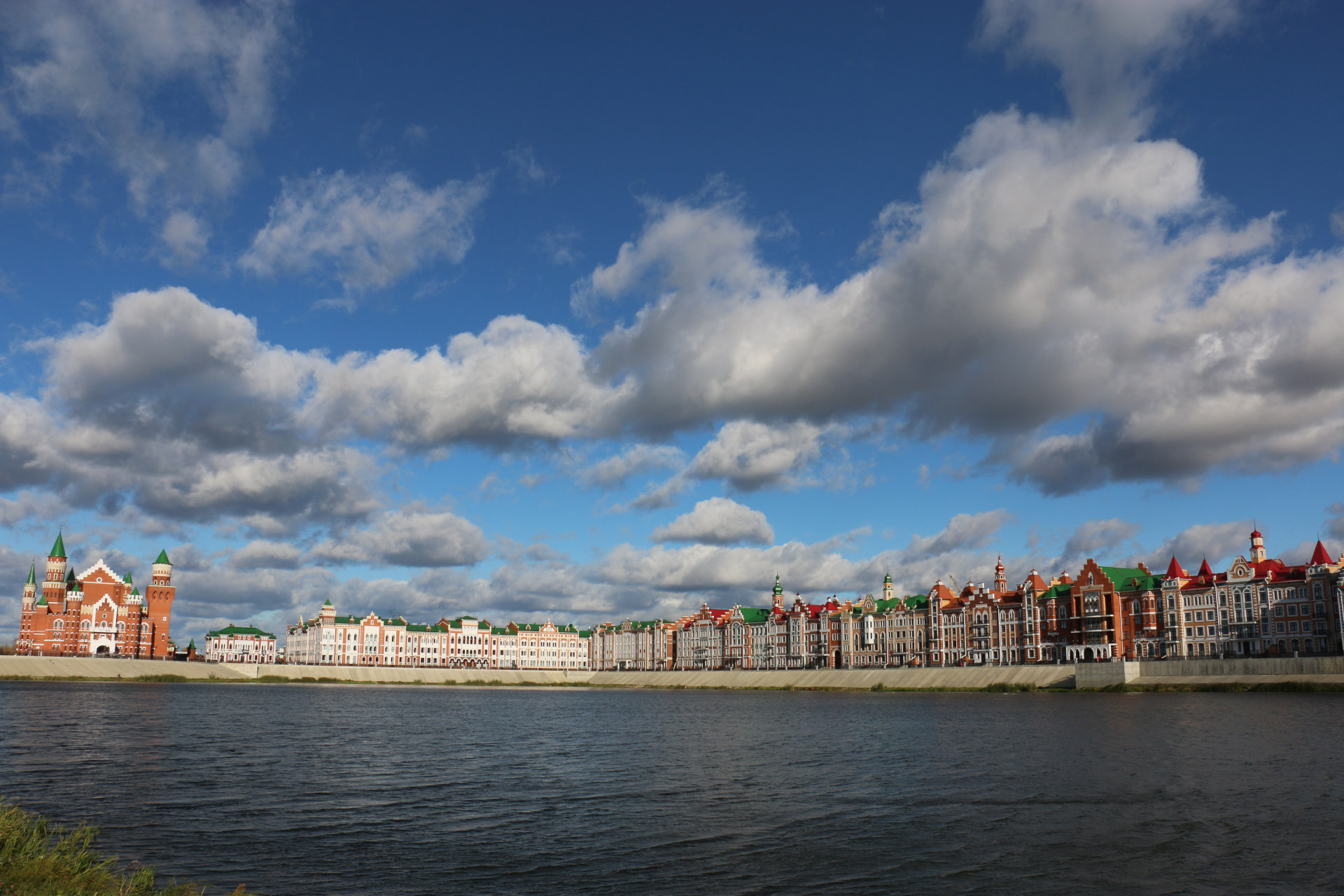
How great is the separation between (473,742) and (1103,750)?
38780mm

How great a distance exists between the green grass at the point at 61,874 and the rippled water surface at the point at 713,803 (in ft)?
10.7

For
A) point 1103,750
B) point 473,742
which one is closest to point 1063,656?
point 1103,750

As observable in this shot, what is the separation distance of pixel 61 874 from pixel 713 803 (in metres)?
22.8

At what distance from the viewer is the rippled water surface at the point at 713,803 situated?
25016 millimetres

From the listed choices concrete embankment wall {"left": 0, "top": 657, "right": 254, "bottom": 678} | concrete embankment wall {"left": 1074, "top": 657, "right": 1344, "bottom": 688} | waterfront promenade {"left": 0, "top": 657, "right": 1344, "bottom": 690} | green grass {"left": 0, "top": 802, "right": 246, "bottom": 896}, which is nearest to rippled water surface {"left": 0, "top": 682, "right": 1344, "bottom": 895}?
green grass {"left": 0, "top": 802, "right": 246, "bottom": 896}

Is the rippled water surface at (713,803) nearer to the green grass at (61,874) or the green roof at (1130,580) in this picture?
the green grass at (61,874)

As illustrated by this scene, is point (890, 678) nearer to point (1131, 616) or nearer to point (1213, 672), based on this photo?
Result: point (1131, 616)

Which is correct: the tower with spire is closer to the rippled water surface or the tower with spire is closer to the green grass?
the rippled water surface

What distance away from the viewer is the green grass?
57.6 ft

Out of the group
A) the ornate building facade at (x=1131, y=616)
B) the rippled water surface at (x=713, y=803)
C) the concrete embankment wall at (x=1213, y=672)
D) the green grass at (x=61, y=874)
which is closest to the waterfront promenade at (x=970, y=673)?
the concrete embankment wall at (x=1213, y=672)

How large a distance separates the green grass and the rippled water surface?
10.7 feet

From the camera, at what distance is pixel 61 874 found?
61.9 feet

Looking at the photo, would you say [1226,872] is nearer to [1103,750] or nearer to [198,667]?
[1103,750]

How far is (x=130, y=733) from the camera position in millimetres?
64625
